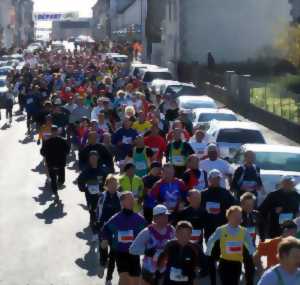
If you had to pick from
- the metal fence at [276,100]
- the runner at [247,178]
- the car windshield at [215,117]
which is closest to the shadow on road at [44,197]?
the runner at [247,178]

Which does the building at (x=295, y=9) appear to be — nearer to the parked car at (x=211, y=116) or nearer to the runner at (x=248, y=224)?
the parked car at (x=211, y=116)

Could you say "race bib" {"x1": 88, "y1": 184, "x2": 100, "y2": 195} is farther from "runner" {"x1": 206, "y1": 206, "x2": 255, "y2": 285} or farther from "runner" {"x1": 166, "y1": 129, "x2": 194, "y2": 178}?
"runner" {"x1": 206, "y1": 206, "x2": 255, "y2": 285}

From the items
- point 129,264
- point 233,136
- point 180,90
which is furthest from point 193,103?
point 129,264

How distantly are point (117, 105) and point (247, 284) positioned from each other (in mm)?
16051

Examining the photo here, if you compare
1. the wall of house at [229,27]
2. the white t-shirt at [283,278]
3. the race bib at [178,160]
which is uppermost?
the wall of house at [229,27]

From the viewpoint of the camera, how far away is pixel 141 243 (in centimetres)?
1054

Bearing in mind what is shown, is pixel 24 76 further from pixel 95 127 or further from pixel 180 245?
pixel 180 245

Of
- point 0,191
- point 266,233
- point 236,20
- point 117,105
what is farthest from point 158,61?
point 266,233

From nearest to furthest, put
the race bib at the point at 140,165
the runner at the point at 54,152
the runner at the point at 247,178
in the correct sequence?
the runner at the point at 247,178, the race bib at the point at 140,165, the runner at the point at 54,152

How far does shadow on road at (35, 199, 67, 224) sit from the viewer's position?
1769 centimetres

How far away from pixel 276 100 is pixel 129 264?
25510mm

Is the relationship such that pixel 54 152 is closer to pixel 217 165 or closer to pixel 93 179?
pixel 93 179

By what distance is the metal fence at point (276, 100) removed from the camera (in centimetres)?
3278

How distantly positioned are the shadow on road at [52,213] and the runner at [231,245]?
6.84 meters
